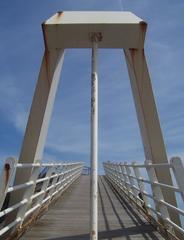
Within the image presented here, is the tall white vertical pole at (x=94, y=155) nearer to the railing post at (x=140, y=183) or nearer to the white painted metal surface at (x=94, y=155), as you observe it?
the white painted metal surface at (x=94, y=155)

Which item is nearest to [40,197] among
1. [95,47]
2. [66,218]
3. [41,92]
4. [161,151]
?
[66,218]

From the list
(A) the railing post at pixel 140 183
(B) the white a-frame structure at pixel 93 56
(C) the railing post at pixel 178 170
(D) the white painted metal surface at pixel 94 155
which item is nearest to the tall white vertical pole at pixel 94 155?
(D) the white painted metal surface at pixel 94 155

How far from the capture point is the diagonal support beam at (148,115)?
665 cm

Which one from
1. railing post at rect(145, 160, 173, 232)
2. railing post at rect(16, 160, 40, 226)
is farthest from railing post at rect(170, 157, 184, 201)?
railing post at rect(16, 160, 40, 226)

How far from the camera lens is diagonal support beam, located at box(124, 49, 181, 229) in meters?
6.65

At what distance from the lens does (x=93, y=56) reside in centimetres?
534

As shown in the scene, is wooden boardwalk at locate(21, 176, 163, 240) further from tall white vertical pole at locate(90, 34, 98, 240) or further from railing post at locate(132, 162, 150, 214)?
tall white vertical pole at locate(90, 34, 98, 240)

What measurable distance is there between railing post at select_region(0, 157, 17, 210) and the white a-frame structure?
7.25ft

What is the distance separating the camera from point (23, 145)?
6836mm

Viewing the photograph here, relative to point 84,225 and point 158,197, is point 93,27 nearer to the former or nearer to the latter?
point 158,197

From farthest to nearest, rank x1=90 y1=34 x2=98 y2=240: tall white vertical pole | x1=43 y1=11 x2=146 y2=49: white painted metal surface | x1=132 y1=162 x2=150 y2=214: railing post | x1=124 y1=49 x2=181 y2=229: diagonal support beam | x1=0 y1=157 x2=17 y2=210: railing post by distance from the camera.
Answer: x1=132 y1=162 x2=150 y2=214: railing post < x1=124 y1=49 x2=181 y2=229: diagonal support beam < x1=43 y1=11 x2=146 y2=49: white painted metal surface < x1=90 y1=34 x2=98 y2=240: tall white vertical pole < x1=0 y1=157 x2=17 y2=210: railing post

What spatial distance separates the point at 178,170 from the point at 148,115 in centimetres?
256

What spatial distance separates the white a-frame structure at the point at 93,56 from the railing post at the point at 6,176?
2.21m

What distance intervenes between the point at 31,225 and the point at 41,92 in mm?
2620
